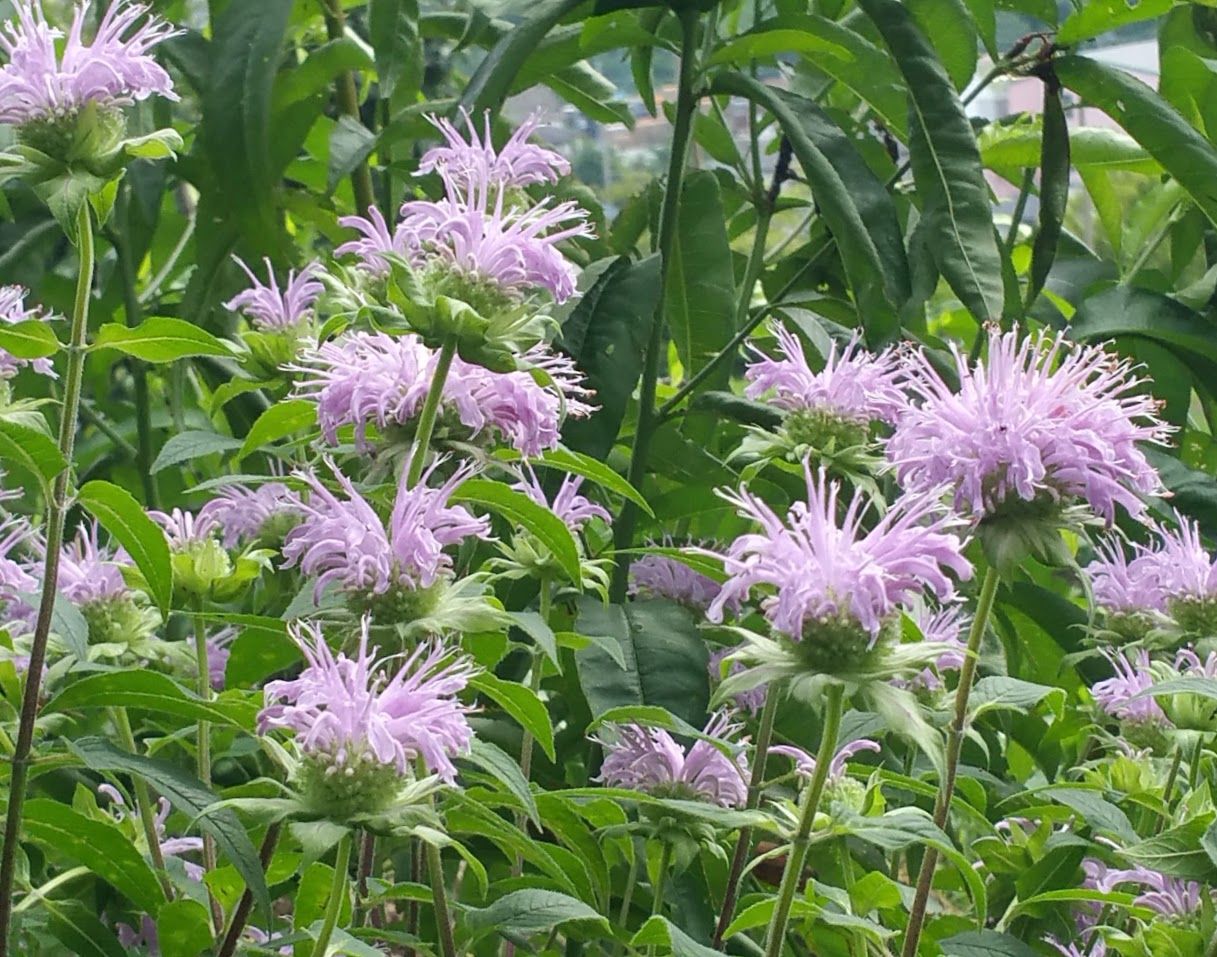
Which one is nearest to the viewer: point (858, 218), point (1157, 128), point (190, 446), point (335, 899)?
point (335, 899)

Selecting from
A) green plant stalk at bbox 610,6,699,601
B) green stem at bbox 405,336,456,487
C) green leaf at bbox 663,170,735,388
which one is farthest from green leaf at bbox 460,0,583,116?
green stem at bbox 405,336,456,487

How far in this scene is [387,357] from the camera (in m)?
0.63

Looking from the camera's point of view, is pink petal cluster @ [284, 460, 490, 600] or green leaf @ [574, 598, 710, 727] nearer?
pink petal cluster @ [284, 460, 490, 600]

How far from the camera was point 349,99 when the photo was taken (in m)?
1.23

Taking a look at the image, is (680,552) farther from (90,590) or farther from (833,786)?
(90,590)

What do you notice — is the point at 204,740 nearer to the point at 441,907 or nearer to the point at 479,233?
the point at 441,907

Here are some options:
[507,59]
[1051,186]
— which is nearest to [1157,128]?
[1051,186]

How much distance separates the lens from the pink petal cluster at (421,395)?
2.02 feet

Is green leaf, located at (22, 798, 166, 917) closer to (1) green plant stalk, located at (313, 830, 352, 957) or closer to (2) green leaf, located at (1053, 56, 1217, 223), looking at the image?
(1) green plant stalk, located at (313, 830, 352, 957)

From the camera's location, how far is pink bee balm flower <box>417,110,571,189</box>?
26.3 inches

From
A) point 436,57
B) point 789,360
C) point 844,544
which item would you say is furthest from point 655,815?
point 436,57

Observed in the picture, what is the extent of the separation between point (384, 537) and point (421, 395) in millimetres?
71

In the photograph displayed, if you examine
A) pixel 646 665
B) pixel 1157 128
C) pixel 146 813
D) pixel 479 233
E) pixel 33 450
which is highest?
pixel 1157 128

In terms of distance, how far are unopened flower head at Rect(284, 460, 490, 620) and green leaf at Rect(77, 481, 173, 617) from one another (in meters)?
0.07
